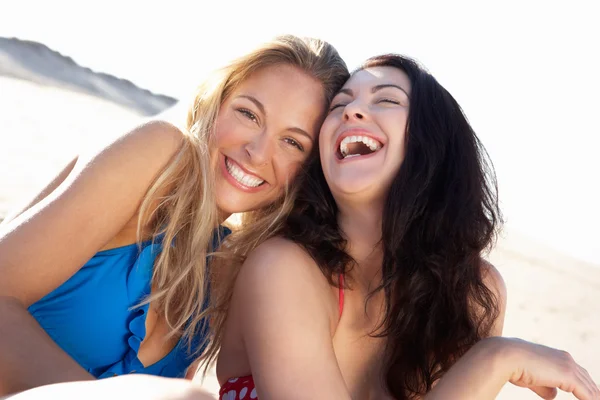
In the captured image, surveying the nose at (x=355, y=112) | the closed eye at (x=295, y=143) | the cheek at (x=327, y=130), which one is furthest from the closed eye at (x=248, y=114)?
the nose at (x=355, y=112)

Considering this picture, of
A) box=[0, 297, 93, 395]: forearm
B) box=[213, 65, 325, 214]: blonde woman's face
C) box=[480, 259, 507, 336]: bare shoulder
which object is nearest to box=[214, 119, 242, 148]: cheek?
box=[213, 65, 325, 214]: blonde woman's face

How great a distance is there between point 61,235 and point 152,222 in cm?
48

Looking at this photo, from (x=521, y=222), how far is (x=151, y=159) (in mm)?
12617

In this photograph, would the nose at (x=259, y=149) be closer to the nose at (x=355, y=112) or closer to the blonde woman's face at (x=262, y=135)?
the blonde woman's face at (x=262, y=135)

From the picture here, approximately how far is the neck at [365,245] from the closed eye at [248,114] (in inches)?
19.3

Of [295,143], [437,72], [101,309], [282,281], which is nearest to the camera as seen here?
[282,281]

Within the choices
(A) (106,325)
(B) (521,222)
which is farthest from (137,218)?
(B) (521,222)

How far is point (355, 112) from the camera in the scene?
2539 mm

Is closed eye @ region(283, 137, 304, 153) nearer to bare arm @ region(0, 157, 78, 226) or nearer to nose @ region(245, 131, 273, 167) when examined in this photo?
nose @ region(245, 131, 273, 167)

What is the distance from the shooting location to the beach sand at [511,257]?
19.0 feet

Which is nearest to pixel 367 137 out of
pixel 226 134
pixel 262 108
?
pixel 262 108

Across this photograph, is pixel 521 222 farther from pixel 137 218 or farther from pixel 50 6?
pixel 50 6

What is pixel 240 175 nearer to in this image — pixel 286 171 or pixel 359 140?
pixel 286 171

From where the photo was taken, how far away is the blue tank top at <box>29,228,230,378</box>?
238 cm
